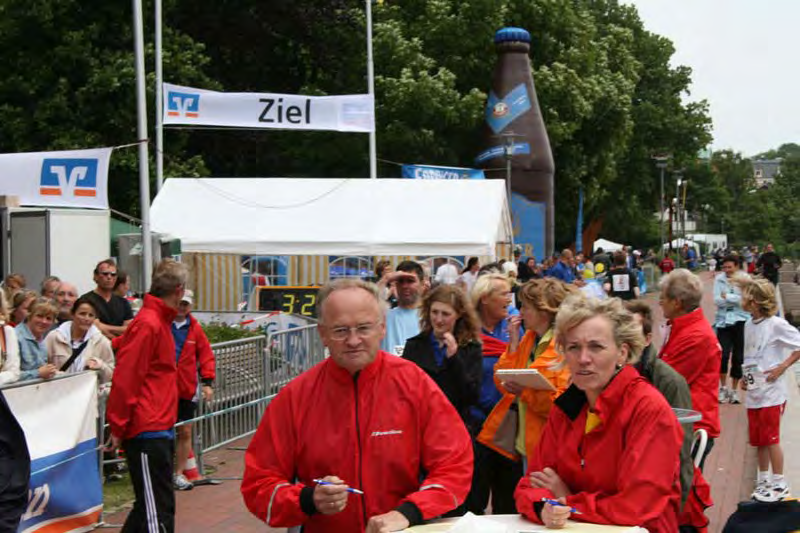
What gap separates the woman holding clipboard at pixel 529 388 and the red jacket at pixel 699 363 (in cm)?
87

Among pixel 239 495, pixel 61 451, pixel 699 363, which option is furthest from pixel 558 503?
pixel 239 495

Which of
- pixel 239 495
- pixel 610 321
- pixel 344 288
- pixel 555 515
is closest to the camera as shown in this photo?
pixel 555 515

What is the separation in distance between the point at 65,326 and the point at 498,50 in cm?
2811

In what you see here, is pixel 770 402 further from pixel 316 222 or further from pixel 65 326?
pixel 316 222

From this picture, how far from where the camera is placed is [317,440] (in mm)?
3725

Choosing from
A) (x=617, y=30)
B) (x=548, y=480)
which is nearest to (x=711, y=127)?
(x=617, y=30)

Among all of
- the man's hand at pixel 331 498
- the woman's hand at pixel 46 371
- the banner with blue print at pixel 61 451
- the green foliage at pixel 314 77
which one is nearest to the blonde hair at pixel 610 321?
the man's hand at pixel 331 498

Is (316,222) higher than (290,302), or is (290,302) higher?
(316,222)

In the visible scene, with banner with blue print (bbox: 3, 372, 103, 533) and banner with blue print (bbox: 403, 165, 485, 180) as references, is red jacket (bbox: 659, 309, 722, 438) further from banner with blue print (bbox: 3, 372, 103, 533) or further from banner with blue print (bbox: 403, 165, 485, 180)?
banner with blue print (bbox: 403, 165, 485, 180)

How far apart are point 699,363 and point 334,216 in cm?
1678

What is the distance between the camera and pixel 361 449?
3695 mm

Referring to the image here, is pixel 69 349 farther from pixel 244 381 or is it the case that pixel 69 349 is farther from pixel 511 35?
pixel 511 35

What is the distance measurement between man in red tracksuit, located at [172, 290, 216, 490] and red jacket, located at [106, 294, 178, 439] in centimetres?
205

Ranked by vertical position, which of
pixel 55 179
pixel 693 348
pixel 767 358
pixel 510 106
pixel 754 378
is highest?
pixel 510 106
